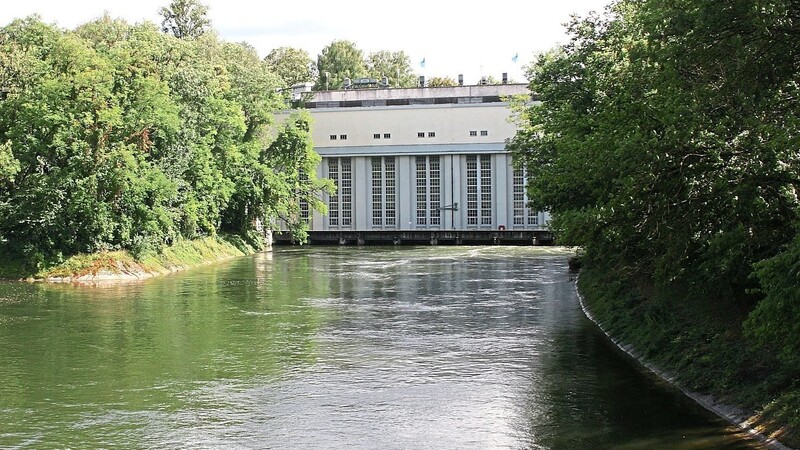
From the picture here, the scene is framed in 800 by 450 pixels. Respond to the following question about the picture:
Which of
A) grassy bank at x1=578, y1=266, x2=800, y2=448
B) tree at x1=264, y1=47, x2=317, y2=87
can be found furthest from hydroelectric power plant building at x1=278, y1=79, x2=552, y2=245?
grassy bank at x1=578, y1=266, x2=800, y2=448

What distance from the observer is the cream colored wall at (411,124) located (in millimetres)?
84250

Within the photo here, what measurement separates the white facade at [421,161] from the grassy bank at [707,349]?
5167 cm

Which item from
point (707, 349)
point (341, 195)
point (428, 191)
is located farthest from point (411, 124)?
point (707, 349)

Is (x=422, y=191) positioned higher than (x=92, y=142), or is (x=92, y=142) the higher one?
(x=92, y=142)

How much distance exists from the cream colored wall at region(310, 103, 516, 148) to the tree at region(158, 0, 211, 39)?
1434 centimetres

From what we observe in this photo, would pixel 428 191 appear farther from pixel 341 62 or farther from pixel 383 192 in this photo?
pixel 341 62

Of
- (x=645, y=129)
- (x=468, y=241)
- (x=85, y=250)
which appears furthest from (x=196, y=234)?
(x=645, y=129)

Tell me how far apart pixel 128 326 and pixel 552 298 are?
16.3m

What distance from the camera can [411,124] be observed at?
85562mm

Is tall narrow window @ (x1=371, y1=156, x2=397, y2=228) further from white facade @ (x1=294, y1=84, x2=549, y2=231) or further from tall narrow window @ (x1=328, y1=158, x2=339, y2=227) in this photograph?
tall narrow window @ (x1=328, y1=158, x2=339, y2=227)

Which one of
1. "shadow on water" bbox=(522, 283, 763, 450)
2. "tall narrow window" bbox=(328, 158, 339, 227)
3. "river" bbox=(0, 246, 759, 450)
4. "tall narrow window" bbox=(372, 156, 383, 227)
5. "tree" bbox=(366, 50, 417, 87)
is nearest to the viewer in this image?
"shadow on water" bbox=(522, 283, 763, 450)

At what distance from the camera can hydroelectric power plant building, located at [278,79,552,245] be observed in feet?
274

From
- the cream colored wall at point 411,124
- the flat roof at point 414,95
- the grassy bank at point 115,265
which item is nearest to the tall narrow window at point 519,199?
the cream colored wall at point 411,124

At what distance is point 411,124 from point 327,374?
63879mm
